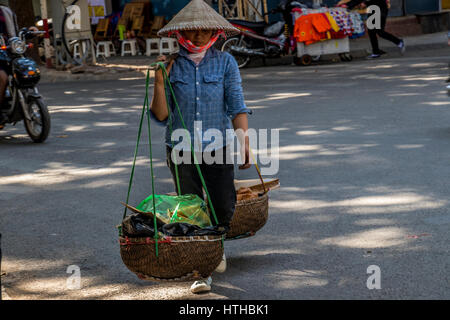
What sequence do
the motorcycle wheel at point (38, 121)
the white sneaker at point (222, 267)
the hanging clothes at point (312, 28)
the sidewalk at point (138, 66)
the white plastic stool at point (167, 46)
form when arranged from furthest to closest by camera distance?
the white plastic stool at point (167, 46) → the sidewalk at point (138, 66) → the hanging clothes at point (312, 28) → the motorcycle wheel at point (38, 121) → the white sneaker at point (222, 267)

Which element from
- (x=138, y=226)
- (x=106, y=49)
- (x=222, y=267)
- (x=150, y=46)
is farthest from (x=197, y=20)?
(x=106, y=49)

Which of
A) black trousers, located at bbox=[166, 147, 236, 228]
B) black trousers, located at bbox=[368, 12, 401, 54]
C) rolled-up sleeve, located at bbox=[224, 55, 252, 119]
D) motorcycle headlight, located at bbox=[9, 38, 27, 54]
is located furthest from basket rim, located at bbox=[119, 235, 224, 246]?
black trousers, located at bbox=[368, 12, 401, 54]

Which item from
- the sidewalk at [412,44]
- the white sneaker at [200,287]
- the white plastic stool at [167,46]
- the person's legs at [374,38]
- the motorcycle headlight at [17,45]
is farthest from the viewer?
the white plastic stool at [167,46]

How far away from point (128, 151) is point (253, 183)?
12.7 feet

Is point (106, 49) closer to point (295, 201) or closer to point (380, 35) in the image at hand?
point (380, 35)

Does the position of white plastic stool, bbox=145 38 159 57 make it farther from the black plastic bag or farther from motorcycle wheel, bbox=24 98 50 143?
the black plastic bag

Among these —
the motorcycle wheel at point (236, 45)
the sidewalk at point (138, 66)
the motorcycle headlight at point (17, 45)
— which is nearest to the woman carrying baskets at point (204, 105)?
the motorcycle headlight at point (17, 45)

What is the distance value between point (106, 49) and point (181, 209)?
73.4 ft

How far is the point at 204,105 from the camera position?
15.3ft

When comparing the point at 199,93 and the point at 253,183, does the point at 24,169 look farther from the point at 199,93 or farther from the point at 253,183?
the point at 199,93

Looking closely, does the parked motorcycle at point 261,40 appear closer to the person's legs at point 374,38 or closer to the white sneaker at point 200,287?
the person's legs at point 374,38

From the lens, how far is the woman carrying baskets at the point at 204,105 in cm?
461

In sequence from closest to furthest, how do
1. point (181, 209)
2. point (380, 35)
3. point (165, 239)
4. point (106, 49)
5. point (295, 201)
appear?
point (165, 239) < point (181, 209) < point (295, 201) < point (380, 35) < point (106, 49)

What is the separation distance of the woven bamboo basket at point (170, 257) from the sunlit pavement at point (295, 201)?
369 millimetres
